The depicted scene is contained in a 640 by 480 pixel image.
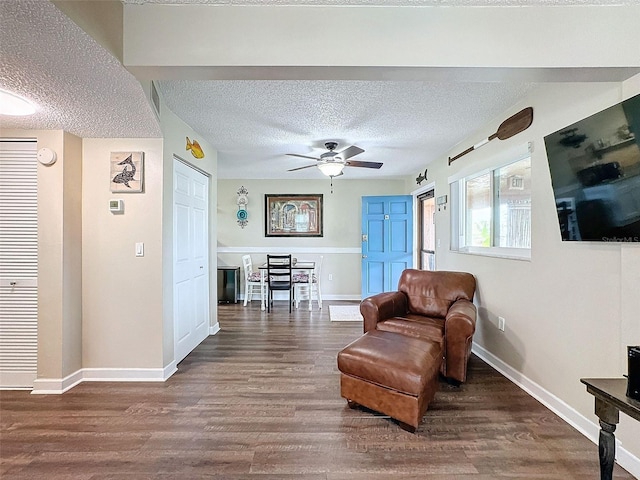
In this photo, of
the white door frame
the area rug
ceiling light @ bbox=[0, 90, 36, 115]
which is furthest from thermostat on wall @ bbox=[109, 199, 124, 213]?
the area rug

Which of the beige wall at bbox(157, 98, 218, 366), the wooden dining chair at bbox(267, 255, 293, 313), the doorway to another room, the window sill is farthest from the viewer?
the doorway to another room

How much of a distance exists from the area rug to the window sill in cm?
196

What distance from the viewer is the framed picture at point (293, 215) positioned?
627cm

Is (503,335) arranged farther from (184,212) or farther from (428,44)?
(184,212)

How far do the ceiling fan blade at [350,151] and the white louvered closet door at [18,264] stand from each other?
287 centimetres

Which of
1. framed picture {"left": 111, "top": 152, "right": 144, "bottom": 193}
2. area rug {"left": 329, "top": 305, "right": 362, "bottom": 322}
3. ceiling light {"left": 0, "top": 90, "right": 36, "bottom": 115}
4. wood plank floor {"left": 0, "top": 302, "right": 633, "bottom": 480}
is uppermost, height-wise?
ceiling light {"left": 0, "top": 90, "right": 36, "bottom": 115}

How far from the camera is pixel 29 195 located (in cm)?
259

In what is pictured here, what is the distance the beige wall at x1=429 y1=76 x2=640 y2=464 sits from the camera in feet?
5.84

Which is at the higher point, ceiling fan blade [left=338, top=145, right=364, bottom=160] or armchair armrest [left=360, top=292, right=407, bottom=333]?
ceiling fan blade [left=338, top=145, right=364, bottom=160]

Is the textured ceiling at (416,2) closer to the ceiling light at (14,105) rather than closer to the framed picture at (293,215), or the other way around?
the ceiling light at (14,105)

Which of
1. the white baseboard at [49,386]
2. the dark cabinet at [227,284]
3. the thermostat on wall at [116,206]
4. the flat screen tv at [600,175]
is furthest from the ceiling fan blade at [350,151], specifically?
the white baseboard at [49,386]

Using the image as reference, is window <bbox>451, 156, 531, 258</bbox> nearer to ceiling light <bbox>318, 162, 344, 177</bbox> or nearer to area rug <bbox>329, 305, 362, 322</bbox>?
ceiling light <bbox>318, 162, 344, 177</bbox>

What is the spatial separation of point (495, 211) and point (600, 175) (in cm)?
158

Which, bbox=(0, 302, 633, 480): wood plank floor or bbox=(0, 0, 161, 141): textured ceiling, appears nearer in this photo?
bbox=(0, 0, 161, 141): textured ceiling
